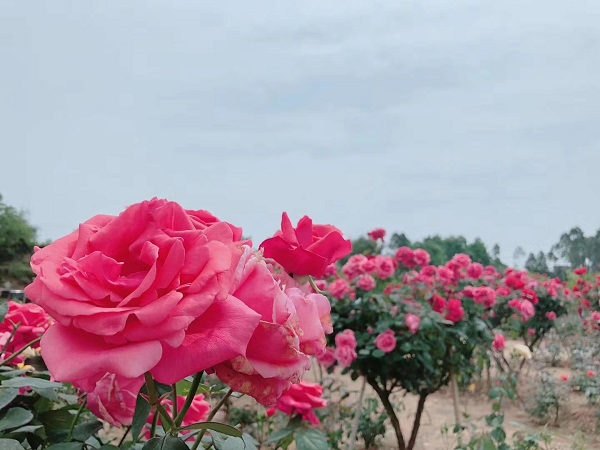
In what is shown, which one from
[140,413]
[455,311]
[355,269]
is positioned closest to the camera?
[140,413]

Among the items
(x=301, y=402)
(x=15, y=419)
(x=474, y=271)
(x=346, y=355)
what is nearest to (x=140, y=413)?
(x=15, y=419)

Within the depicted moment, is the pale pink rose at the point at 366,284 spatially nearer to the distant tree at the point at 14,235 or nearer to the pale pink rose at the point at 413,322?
the pale pink rose at the point at 413,322

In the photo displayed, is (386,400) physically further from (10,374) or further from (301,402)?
(10,374)

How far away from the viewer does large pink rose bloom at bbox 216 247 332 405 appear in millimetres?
537

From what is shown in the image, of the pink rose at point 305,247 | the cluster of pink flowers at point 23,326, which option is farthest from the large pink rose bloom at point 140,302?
the cluster of pink flowers at point 23,326

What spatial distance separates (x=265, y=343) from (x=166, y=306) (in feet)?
0.31

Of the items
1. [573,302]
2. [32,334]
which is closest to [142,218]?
[32,334]

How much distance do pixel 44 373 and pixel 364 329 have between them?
9.55 ft

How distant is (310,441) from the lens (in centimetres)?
110

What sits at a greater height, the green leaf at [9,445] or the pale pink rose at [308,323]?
the pale pink rose at [308,323]

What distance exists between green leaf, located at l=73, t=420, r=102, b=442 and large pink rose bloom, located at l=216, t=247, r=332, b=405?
0.36 meters

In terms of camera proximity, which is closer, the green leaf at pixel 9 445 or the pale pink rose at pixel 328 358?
the green leaf at pixel 9 445

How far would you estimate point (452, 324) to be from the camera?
12.0 feet

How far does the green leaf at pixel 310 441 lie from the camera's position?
1084mm
